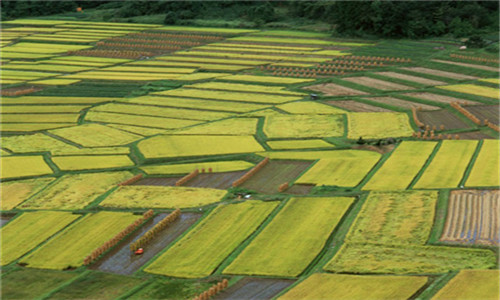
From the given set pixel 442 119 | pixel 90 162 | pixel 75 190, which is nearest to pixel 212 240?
pixel 75 190

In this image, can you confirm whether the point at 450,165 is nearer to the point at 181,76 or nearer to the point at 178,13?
the point at 181,76

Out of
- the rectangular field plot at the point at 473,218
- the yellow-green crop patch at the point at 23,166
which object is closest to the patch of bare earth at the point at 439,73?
the rectangular field plot at the point at 473,218

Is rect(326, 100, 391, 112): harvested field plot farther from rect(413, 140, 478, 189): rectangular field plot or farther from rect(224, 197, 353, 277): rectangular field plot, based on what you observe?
rect(224, 197, 353, 277): rectangular field plot

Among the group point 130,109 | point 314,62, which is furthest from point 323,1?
point 130,109

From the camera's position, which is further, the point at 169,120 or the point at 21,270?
the point at 169,120

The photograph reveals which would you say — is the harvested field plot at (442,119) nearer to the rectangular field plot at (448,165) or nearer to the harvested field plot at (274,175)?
the rectangular field plot at (448,165)

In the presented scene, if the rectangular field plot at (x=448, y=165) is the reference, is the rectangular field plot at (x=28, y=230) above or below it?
above
